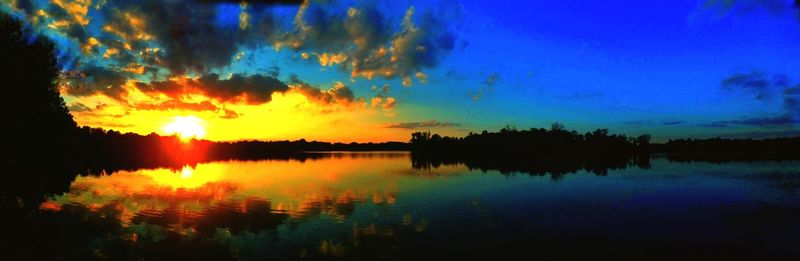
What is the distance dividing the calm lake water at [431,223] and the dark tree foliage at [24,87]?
6330 mm

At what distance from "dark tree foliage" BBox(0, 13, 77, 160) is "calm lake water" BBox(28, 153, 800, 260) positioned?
633 centimetres

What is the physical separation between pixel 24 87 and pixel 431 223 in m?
32.4

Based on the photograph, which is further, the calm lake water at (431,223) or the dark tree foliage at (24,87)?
the dark tree foliage at (24,87)

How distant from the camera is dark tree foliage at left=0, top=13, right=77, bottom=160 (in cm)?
3406

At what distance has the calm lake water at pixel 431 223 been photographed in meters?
18.8

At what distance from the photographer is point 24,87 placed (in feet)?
116

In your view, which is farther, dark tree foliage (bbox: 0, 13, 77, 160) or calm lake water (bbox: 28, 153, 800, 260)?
dark tree foliage (bbox: 0, 13, 77, 160)

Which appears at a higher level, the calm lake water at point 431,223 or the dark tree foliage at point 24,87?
the dark tree foliage at point 24,87

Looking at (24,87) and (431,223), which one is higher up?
(24,87)

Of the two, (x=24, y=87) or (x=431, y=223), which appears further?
(x=24, y=87)

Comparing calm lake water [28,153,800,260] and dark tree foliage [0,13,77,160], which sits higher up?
dark tree foliage [0,13,77,160]

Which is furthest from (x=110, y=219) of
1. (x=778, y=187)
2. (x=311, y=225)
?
(x=778, y=187)

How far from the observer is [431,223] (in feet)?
80.8

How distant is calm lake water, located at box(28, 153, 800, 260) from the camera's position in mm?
18812
